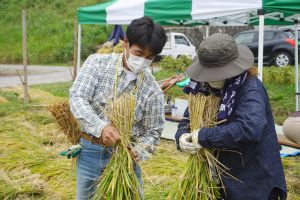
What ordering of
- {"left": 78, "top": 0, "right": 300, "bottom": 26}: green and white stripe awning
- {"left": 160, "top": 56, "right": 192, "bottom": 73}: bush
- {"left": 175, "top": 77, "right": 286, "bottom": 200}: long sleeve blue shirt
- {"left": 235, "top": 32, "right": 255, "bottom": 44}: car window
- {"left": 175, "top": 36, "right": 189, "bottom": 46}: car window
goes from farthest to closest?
{"left": 175, "top": 36, "right": 189, "bottom": 46}: car window → {"left": 235, "top": 32, "right": 255, "bottom": 44}: car window → {"left": 160, "top": 56, "right": 192, "bottom": 73}: bush → {"left": 78, "top": 0, "right": 300, "bottom": 26}: green and white stripe awning → {"left": 175, "top": 77, "right": 286, "bottom": 200}: long sleeve blue shirt

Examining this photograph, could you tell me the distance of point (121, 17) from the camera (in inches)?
221

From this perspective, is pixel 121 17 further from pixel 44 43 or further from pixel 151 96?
pixel 44 43

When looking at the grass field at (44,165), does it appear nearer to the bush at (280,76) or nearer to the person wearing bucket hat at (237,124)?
the person wearing bucket hat at (237,124)

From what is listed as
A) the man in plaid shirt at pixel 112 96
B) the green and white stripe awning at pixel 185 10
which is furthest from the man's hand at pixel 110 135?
the green and white stripe awning at pixel 185 10

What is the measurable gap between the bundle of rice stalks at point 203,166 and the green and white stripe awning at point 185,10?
8.62 feet

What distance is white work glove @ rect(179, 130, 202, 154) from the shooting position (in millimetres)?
1568

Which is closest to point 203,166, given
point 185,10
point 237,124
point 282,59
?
point 237,124

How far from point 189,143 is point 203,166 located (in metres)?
0.14

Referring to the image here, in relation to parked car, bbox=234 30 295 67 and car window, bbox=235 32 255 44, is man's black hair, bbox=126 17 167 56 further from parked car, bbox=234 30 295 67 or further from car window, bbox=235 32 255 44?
parked car, bbox=234 30 295 67

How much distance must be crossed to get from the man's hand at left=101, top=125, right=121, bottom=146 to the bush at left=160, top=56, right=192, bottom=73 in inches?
354

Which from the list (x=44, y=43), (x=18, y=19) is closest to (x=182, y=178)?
(x=44, y=43)

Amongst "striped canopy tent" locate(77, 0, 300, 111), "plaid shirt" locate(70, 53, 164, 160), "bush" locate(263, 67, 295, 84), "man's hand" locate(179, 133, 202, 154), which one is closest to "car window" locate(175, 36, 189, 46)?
"bush" locate(263, 67, 295, 84)

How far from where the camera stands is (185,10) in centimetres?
474

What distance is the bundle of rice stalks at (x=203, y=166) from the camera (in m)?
1.63
